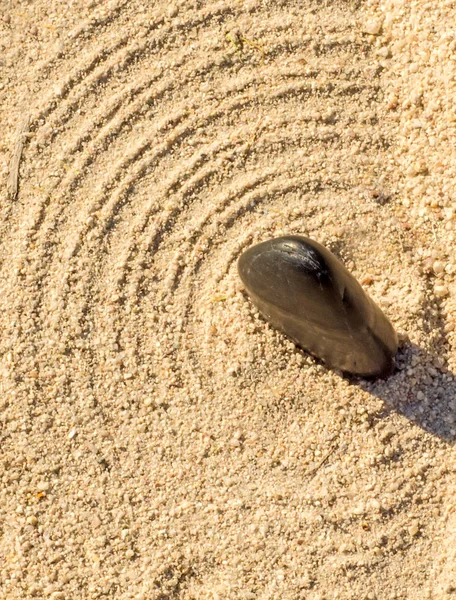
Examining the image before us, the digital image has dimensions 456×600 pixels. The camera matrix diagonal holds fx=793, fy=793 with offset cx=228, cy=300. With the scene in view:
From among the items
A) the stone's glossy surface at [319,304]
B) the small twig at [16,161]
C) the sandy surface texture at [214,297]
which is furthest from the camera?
the small twig at [16,161]

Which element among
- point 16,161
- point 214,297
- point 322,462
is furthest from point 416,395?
point 16,161

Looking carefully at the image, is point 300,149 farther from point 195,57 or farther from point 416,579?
point 416,579

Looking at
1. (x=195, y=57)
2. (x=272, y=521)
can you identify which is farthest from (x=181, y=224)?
(x=272, y=521)

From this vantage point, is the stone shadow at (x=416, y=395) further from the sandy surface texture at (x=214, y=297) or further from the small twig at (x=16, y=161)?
the small twig at (x=16, y=161)

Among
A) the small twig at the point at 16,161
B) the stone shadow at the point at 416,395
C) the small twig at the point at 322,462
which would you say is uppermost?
the small twig at the point at 16,161

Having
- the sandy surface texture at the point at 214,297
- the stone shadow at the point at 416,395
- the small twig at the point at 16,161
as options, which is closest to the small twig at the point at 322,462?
the sandy surface texture at the point at 214,297

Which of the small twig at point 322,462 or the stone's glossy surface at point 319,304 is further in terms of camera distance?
the small twig at point 322,462

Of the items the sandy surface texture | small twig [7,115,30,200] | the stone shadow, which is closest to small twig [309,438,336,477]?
the sandy surface texture
